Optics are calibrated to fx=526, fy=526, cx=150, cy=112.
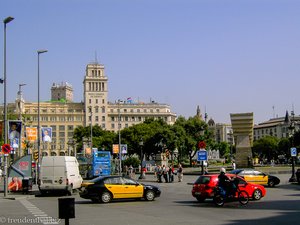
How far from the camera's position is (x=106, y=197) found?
87.8 feet

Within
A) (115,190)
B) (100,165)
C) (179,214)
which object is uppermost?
(100,165)

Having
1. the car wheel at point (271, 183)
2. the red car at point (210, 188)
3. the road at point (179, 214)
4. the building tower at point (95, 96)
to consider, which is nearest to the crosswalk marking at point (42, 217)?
the road at point (179, 214)

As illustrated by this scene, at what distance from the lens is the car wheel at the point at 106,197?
26.7 meters

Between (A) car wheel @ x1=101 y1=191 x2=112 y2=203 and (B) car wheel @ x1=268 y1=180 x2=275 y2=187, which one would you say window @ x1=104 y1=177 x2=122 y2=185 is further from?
(B) car wheel @ x1=268 y1=180 x2=275 y2=187

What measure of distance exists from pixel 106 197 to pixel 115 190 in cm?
60

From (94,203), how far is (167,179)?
23.8 meters

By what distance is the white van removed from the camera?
33.2 meters

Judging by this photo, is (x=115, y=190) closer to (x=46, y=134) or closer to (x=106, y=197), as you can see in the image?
(x=106, y=197)

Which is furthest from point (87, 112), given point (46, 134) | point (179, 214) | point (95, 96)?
point (179, 214)

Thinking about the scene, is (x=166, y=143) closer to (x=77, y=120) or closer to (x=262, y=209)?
(x=262, y=209)

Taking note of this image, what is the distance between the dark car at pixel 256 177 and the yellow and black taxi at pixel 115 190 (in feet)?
36.6

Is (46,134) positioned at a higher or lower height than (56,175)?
higher

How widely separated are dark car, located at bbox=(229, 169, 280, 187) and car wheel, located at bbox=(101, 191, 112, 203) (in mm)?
12863

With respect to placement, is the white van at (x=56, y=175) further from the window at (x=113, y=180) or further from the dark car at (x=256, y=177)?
the dark car at (x=256, y=177)
